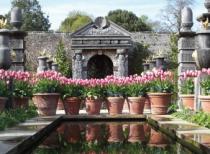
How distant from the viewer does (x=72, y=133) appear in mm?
9625

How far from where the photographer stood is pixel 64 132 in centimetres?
984

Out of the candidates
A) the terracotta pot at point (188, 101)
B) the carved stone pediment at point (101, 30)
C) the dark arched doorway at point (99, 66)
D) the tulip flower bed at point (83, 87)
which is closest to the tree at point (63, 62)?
the dark arched doorway at point (99, 66)

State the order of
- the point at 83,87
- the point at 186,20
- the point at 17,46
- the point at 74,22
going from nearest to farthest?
the point at 83,87
the point at 186,20
the point at 17,46
the point at 74,22

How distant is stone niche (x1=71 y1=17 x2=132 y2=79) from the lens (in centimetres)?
3145

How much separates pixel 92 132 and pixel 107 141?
1.56 metres

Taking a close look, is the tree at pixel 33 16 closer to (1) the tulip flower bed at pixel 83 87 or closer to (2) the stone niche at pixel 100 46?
(2) the stone niche at pixel 100 46

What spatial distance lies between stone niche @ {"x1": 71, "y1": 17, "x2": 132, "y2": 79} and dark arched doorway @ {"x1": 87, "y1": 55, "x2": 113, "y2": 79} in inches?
35.3

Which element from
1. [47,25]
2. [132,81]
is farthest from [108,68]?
[47,25]

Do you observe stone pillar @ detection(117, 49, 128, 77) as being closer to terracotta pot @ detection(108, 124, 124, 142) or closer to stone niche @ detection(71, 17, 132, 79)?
stone niche @ detection(71, 17, 132, 79)

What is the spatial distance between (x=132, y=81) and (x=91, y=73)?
1906 centimetres

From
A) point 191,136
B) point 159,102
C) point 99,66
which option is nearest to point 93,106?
point 159,102

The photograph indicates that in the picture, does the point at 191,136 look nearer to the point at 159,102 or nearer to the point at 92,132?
the point at 92,132

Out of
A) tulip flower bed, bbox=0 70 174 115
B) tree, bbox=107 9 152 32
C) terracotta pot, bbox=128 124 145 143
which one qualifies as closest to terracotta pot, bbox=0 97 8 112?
tulip flower bed, bbox=0 70 174 115

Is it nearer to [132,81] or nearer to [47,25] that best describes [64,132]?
[132,81]
